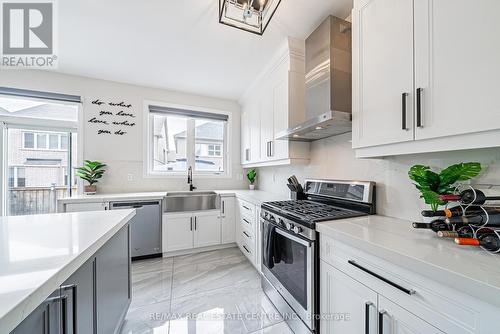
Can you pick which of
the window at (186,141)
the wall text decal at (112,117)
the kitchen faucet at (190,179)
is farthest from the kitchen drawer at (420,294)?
the wall text decal at (112,117)

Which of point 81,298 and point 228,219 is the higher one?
point 81,298

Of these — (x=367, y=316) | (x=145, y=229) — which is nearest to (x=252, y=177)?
(x=145, y=229)

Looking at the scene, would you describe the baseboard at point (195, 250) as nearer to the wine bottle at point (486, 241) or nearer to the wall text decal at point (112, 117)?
the wall text decal at point (112, 117)

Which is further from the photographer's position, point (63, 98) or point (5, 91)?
point (63, 98)

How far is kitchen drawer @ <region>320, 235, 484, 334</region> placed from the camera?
0.64 metres

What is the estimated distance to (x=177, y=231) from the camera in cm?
280

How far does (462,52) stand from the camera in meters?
0.84

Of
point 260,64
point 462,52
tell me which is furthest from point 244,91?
point 462,52

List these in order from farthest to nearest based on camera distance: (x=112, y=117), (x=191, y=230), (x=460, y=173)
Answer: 1. (x=112, y=117)
2. (x=191, y=230)
3. (x=460, y=173)

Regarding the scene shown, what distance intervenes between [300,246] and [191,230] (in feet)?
6.39

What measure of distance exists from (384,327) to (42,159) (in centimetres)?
403

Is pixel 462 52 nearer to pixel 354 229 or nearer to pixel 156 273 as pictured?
pixel 354 229

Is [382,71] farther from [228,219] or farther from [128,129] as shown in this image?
[128,129]

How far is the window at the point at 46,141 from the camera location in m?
2.65
